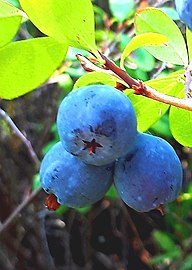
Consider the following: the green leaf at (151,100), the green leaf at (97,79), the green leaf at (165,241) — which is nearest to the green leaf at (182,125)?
the green leaf at (151,100)

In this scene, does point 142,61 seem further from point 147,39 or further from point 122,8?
point 147,39

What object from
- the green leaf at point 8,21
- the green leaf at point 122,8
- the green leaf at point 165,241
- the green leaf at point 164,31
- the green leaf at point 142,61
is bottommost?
the green leaf at point 165,241

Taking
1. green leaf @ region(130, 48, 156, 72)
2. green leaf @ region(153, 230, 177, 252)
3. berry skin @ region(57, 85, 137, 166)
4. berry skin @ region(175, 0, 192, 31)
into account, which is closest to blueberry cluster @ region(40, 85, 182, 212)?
berry skin @ region(57, 85, 137, 166)

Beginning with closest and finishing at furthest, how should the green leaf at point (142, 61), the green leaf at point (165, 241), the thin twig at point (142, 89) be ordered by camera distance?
the thin twig at point (142, 89), the green leaf at point (142, 61), the green leaf at point (165, 241)

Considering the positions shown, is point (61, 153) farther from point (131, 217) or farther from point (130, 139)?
point (131, 217)

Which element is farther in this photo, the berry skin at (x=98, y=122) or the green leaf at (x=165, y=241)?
the green leaf at (x=165, y=241)

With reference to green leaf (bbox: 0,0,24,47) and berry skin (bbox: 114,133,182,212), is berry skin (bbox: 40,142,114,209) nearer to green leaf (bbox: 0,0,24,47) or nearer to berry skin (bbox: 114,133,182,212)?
berry skin (bbox: 114,133,182,212)

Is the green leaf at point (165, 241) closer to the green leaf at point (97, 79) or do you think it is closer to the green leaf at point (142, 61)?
the green leaf at point (142, 61)
